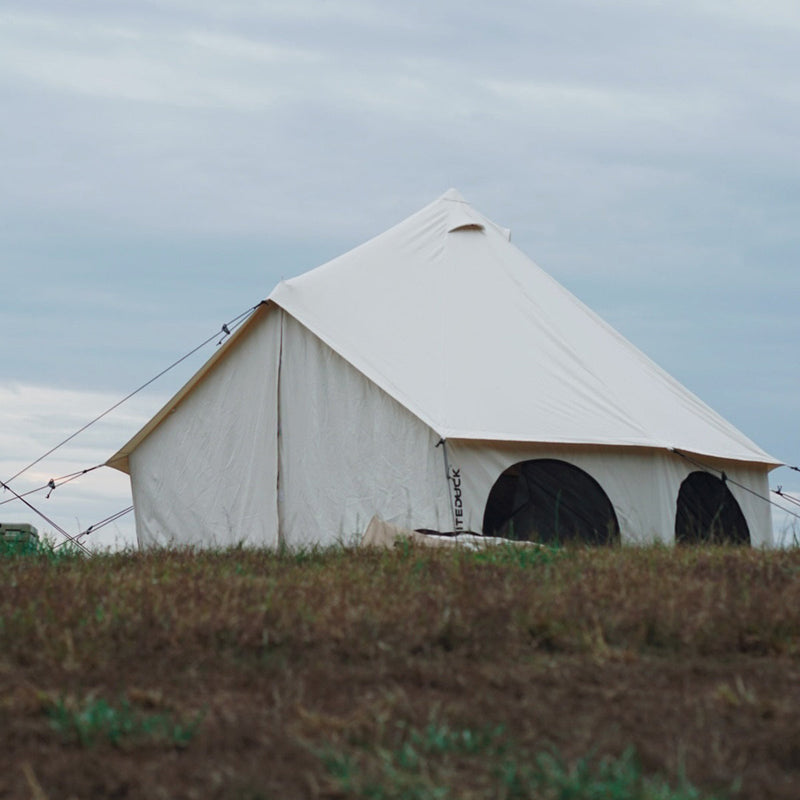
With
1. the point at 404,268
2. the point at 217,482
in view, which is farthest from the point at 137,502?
the point at 404,268

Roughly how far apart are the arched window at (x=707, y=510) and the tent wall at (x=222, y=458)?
12.3 feet

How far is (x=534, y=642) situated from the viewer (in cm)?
430

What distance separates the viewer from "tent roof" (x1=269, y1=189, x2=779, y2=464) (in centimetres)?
1048

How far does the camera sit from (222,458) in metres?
12.0

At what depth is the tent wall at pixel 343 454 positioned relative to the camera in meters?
10.2

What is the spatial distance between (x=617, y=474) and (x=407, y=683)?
6.98 m

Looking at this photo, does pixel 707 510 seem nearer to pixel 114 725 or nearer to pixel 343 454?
pixel 343 454

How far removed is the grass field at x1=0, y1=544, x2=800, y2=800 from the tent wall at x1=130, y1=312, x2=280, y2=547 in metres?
5.71

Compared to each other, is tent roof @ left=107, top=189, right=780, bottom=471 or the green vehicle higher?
tent roof @ left=107, top=189, right=780, bottom=471

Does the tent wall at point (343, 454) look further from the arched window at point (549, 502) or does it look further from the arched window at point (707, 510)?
the arched window at point (707, 510)

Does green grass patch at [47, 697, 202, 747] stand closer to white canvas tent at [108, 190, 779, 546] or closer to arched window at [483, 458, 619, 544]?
white canvas tent at [108, 190, 779, 546]

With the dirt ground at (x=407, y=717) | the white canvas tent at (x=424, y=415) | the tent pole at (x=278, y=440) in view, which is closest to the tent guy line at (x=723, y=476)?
the white canvas tent at (x=424, y=415)

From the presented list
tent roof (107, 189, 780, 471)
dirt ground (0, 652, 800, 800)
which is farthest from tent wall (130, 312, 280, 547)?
dirt ground (0, 652, 800, 800)

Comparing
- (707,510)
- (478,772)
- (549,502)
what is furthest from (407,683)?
(707,510)
